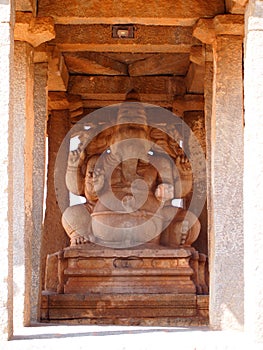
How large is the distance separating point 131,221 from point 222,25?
3.74m

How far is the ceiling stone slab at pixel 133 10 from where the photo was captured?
10703 mm

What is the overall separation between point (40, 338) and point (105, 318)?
3.70 metres

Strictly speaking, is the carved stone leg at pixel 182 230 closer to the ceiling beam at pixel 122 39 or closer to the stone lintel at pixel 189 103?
the stone lintel at pixel 189 103

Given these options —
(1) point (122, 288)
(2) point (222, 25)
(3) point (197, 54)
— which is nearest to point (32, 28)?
(2) point (222, 25)

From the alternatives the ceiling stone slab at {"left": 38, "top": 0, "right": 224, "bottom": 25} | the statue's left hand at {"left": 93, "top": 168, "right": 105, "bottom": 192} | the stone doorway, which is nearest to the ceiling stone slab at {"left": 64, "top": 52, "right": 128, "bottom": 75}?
the stone doorway

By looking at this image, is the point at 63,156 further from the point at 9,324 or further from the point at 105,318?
the point at 9,324

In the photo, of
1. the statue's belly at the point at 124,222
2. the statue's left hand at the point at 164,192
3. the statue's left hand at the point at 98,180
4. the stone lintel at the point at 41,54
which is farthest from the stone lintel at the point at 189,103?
the stone lintel at the point at 41,54

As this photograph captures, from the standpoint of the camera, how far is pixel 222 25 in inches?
412

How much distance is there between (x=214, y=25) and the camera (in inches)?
416

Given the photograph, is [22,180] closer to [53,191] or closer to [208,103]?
[208,103]

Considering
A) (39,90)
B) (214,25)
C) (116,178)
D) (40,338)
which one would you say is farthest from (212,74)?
(40,338)

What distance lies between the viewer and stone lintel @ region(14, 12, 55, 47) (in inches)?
408

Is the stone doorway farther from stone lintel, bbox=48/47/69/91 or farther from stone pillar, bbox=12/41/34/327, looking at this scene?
stone pillar, bbox=12/41/34/327
